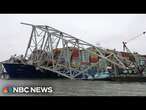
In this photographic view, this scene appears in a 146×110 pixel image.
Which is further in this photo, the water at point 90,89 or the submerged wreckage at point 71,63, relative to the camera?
the submerged wreckage at point 71,63

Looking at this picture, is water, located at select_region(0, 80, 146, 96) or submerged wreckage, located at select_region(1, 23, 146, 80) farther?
submerged wreckage, located at select_region(1, 23, 146, 80)

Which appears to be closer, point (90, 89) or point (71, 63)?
point (90, 89)

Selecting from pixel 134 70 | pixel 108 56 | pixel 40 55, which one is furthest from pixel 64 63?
pixel 134 70

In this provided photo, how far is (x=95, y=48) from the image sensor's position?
3117 cm
